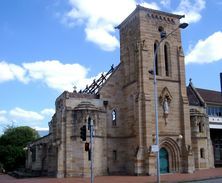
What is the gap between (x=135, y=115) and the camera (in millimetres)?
39781

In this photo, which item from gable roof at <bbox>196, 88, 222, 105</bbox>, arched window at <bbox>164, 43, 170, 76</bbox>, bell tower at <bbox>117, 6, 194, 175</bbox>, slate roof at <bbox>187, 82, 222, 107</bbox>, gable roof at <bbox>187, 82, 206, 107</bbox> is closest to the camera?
bell tower at <bbox>117, 6, 194, 175</bbox>

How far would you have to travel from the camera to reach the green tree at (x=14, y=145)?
68312 mm

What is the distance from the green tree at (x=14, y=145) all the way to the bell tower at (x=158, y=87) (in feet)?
111

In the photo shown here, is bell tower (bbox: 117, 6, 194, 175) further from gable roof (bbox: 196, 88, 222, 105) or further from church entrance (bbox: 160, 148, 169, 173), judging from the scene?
gable roof (bbox: 196, 88, 222, 105)

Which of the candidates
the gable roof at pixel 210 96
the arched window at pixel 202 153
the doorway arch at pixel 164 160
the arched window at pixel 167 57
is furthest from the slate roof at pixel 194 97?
A: the doorway arch at pixel 164 160

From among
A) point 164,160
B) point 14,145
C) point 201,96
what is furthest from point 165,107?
point 14,145

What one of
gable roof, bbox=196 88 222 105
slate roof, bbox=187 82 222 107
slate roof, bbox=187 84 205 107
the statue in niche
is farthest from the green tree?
the statue in niche

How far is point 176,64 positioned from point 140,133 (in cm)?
976

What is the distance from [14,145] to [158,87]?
126ft

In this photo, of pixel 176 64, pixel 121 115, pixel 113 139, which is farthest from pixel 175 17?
pixel 113 139

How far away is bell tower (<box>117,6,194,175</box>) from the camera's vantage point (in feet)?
127

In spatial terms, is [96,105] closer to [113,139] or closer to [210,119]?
[113,139]

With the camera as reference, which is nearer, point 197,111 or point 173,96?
point 173,96

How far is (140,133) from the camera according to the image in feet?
127
